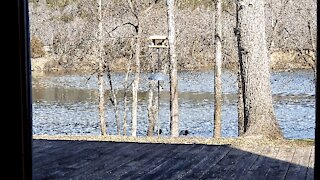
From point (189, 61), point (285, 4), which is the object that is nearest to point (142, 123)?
point (189, 61)

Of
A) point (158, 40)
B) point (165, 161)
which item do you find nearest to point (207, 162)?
point (165, 161)

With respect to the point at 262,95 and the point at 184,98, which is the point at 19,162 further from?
the point at 184,98

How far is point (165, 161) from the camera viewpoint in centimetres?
438

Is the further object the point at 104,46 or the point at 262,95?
the point at 104,46

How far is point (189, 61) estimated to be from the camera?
41.1ft

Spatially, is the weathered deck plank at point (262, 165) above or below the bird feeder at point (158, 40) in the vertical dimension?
below

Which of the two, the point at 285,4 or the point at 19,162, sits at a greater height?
the point at 285,4

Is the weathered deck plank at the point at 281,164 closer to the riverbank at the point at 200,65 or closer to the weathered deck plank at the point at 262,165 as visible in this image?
the weathered deck plank at the point at 262,165

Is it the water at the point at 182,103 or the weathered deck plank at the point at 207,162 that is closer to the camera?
the weathered deck plank at the point at 207,162

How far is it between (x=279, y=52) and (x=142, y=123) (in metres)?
3.88

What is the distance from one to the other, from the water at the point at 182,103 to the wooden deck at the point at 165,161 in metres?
5.77

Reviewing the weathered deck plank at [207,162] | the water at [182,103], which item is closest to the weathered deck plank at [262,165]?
the weathered deck plank at [207,162]

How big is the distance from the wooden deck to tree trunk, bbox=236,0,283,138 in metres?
1.21

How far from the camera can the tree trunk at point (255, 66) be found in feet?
20.6
